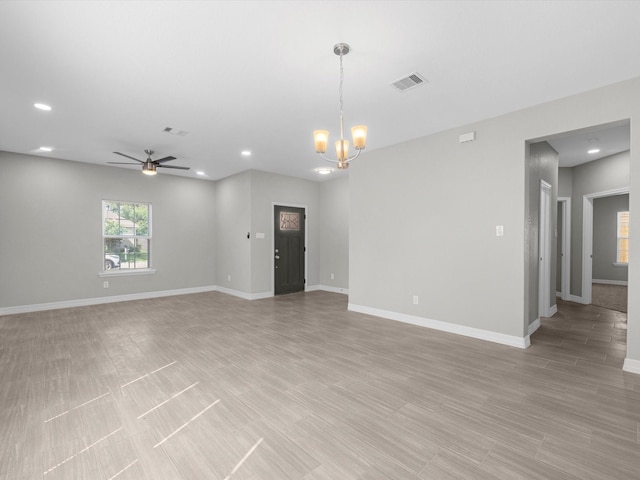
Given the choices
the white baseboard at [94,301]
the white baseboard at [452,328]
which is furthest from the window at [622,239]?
the white baseboard at [94,301]

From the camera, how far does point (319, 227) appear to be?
828 cm

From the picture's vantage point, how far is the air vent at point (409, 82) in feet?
9.75

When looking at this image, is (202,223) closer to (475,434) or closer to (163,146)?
(163,146)

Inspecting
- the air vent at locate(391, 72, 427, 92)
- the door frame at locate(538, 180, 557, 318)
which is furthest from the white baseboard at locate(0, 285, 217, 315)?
the door frame at locate(538, 180, 557, 318)

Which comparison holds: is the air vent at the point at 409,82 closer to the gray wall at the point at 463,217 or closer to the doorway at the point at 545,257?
the gray wall at the point at 463,217

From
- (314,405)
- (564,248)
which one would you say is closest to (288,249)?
(314,405)

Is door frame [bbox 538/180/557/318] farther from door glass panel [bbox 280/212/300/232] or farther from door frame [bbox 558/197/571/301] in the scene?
door glass panel [bbox 280/212/300/232]

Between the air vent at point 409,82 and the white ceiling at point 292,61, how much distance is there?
66 mm

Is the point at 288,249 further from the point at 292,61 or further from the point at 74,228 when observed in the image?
the point at 292,61

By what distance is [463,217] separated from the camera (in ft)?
14.0

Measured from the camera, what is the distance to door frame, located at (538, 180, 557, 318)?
4.88 m

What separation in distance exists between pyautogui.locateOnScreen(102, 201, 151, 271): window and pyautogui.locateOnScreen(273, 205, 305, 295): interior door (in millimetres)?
3004

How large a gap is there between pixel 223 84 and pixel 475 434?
3.76 meters

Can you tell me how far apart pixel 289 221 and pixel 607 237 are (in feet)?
30.6
